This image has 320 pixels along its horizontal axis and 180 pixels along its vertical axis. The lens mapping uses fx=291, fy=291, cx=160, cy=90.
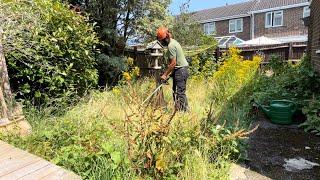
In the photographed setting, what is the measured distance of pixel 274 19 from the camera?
80.9ft

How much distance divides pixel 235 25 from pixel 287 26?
4932 mm

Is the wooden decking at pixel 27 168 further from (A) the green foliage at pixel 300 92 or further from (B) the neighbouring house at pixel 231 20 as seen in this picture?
(B) the neighbouring house at pixel 231 20

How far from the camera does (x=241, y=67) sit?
24.9 ft

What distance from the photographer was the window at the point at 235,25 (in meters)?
27.1

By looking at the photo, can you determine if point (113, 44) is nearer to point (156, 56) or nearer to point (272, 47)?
point (156, 56)

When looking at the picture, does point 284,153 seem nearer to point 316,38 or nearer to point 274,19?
point 316,38

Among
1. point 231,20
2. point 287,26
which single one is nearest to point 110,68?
point 287,26

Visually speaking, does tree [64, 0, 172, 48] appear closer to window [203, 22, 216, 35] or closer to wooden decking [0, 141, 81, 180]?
wooden decking [0, 141, 81, 180]

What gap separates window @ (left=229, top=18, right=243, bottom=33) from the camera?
2712cm

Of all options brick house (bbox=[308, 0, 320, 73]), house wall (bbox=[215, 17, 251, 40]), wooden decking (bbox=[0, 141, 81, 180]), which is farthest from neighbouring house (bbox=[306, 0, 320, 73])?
house wall (bbox=[215, 17, 251, 40])

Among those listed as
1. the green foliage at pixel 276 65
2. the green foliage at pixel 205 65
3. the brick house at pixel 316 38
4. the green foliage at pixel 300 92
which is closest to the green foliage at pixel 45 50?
the green foliage at pixel 300 92

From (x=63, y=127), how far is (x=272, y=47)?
11.6 metres

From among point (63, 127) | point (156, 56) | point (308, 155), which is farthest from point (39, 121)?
point (308, 155)

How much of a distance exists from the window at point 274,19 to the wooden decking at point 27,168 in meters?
25.2
